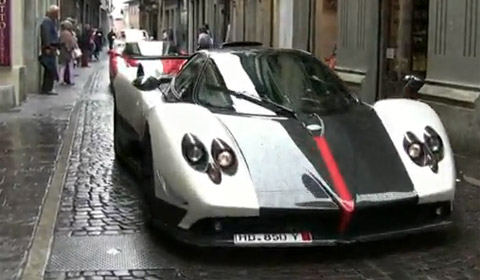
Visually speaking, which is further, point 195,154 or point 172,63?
point 172,63

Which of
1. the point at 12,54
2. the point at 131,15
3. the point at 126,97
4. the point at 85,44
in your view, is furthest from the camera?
the point at 131,15

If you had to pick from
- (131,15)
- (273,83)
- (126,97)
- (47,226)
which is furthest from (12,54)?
(131,15)

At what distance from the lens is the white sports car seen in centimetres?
528

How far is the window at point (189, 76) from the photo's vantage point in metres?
7.04

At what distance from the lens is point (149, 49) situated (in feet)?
61.1

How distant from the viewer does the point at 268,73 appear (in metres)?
6.75

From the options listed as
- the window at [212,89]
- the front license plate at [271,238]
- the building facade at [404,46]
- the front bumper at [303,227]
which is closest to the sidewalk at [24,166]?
the front bumper at [303,227]

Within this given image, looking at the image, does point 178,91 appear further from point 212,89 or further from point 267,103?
point 267,103

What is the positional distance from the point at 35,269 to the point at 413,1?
9162 millimetres

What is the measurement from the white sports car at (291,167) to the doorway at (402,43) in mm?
6214

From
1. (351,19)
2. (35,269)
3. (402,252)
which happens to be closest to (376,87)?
(351,19)

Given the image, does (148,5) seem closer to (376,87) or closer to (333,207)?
(376,87)

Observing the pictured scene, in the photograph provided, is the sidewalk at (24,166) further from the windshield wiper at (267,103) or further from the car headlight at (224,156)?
the windshield wiper at (267,103)

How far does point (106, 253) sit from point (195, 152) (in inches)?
36.8
